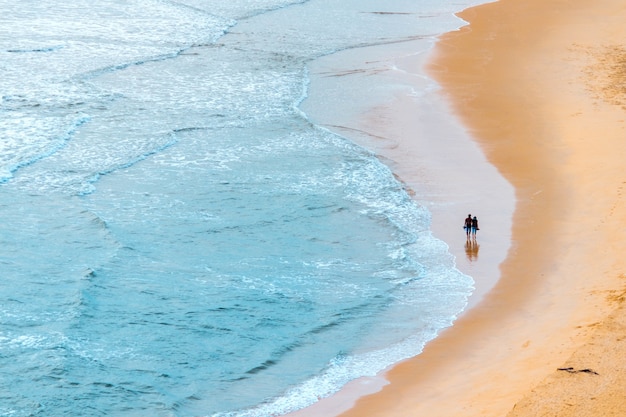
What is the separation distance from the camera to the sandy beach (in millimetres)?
10977

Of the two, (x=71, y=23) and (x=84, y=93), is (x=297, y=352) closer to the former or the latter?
(x=84, y=93)

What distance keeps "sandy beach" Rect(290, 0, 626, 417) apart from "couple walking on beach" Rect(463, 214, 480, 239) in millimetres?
290

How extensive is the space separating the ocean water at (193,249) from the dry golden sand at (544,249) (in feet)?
2.67

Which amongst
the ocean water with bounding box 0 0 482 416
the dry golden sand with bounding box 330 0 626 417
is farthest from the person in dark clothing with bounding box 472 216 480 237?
the dry golden sand with bounding box 330 0 626 417

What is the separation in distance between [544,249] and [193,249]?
572 cm

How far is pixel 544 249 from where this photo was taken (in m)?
15.3

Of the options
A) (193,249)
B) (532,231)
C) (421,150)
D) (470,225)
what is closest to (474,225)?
(470,225)

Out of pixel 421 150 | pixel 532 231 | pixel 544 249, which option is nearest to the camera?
pixel 544 249

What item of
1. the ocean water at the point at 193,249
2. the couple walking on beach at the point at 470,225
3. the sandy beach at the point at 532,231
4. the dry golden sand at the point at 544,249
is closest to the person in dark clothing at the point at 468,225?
the couple walking on beach at the point at 470,225

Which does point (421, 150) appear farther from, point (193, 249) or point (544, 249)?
point (193, 249)

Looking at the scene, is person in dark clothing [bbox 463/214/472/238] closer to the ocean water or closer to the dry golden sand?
the ocean water

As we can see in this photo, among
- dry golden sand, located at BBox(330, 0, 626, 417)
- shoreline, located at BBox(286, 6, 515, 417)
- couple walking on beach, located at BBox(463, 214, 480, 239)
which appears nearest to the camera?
dry golden sand, located at BBox(330, 0, 626, 417)

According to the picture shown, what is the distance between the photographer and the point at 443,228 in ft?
53.7

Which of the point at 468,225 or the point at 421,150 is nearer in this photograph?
the point at 468,225
